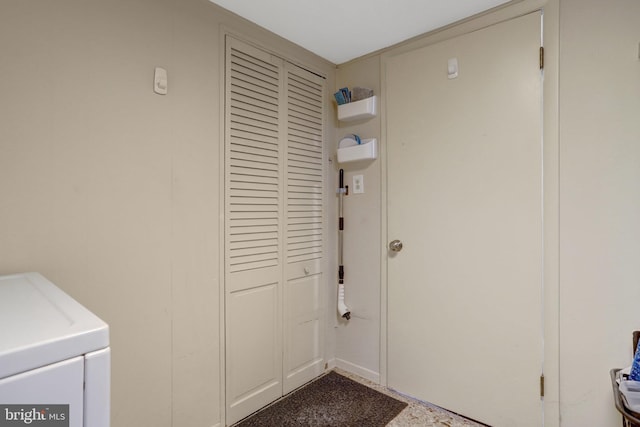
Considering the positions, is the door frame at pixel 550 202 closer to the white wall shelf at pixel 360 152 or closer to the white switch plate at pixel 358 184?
the white wall shelf at pixel 360 152

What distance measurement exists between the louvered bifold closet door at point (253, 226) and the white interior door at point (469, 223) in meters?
0.74

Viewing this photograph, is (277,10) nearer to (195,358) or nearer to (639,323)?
(195,358)

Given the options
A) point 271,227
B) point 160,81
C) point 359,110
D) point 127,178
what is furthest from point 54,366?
point 359,110

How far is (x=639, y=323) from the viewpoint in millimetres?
1400

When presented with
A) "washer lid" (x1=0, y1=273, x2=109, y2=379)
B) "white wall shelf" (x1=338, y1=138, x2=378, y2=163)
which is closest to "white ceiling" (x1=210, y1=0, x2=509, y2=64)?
"white wall shelf" (x1=338, y1=138, x2=378, y2=163)

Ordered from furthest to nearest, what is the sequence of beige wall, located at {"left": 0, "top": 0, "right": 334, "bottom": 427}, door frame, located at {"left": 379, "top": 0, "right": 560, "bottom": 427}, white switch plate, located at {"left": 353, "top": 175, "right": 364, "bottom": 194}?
white switch plate, located at {"left": 353, "top": 175, "right": 364, "bottom": 194} → door frame, located at {"left": 379, "top": 0, "right": 560, "bottom": 427} → beige wall, located at {"left": 0, "top": 0, "right": 334, "bottom": 427}

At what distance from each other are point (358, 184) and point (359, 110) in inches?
19.7

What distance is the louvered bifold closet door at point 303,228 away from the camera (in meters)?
2.10

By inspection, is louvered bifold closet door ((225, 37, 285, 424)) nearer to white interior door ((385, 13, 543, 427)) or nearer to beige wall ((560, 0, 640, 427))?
white interior door ((385, 13, 543, 427))

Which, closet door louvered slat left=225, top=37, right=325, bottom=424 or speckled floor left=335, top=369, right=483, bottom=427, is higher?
closet door louvered slat left=225, top=37, right=325, bottom=424

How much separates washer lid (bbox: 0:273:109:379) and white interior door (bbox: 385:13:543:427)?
1.72 meters

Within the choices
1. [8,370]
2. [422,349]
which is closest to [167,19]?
[8,370]

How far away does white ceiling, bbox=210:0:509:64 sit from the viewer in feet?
5.50

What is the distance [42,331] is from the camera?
64cm
